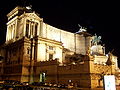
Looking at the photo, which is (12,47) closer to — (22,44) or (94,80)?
(22,44)

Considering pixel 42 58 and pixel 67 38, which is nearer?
pixel 42 58

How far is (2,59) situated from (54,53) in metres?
15.8

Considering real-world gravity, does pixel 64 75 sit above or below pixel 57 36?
below

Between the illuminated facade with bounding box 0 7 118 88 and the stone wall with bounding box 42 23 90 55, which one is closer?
the illuminated facade with bounding box 0 7 118 88

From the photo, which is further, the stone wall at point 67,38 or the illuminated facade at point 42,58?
the stone wall at point 67,38

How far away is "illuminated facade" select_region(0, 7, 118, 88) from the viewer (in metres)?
30.1

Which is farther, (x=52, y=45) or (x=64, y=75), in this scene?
(x=52, y=45)

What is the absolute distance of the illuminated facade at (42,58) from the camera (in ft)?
98.8

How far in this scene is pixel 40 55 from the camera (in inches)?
1713

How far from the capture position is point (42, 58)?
43.9m

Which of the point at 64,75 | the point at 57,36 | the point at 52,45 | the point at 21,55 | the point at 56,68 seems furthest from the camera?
the point at 57,36

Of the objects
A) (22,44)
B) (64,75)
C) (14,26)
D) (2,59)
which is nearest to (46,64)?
(64,75)

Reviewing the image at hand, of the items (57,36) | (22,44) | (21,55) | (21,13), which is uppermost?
(21,13)

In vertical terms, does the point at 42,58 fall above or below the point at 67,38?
below
